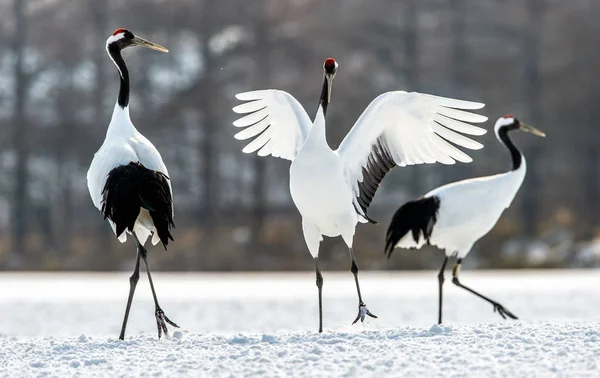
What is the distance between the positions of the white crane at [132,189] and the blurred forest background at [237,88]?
551 inches

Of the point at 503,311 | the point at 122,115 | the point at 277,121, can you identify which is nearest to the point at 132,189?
the point at 122,115

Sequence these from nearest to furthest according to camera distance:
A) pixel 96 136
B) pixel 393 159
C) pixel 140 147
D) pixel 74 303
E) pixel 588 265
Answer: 1. pixel 140 147
2. pixel 393 159
3. pixel 74 303
4. pixel 588 265
5. pixel 96 136

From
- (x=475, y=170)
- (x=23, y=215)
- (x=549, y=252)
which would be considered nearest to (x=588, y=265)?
(x=549, y=252)

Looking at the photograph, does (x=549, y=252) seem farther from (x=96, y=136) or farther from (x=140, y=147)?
(x=140, y=147)

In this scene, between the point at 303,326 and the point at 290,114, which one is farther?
the point at 303,326

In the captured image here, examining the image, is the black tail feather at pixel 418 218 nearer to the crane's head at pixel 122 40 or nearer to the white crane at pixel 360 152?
the white crane at pixel 360 152

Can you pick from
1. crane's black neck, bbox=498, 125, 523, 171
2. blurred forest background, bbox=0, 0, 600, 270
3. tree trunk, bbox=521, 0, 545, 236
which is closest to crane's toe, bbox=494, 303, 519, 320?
crane's black neck, bbox=498, 125, 523, 171

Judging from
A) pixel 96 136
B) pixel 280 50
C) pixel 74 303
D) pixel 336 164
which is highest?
pixel 280 50

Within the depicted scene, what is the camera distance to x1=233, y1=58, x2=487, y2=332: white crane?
7188mm

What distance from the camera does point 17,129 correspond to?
23.5m

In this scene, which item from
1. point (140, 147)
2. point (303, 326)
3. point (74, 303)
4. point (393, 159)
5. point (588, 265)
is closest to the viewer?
point (140, 147)

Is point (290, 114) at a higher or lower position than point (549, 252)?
higher

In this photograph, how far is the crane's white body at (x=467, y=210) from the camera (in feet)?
28.6

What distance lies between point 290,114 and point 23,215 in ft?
52.9
